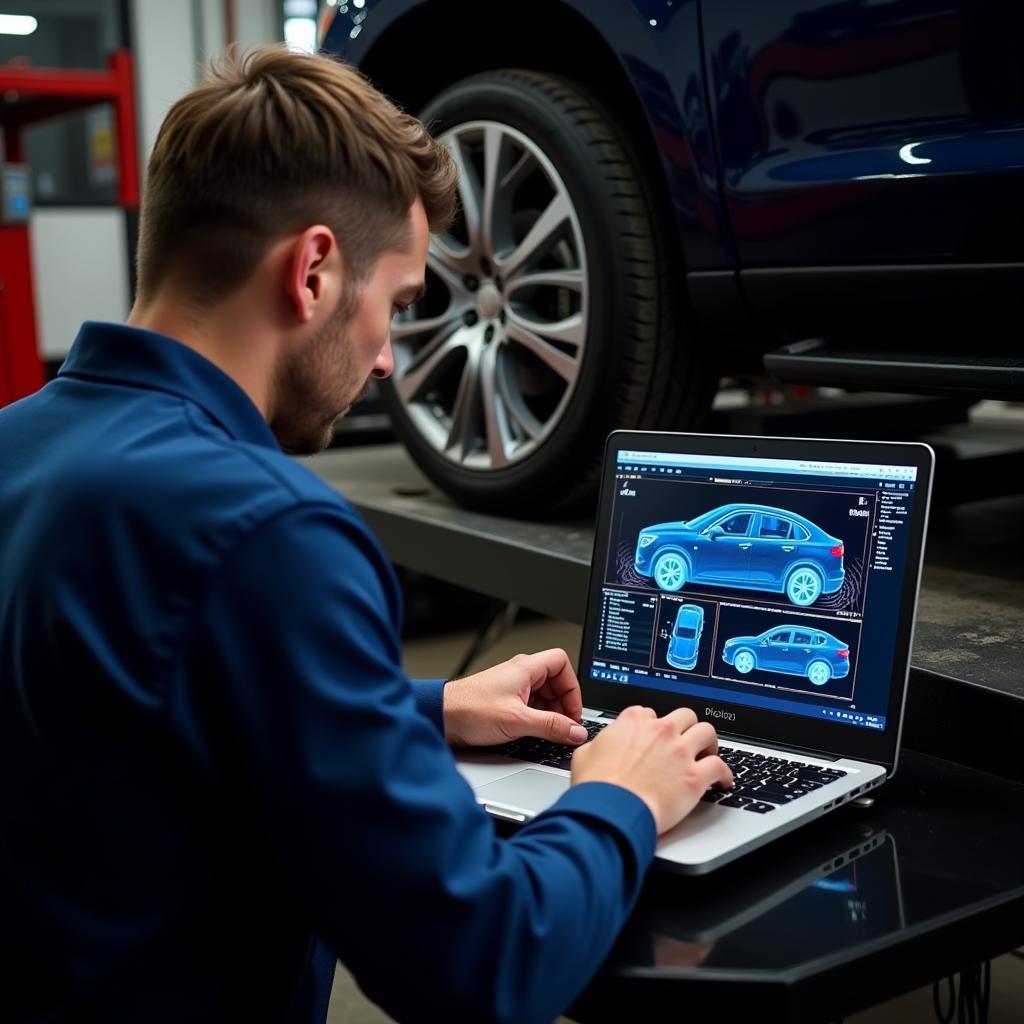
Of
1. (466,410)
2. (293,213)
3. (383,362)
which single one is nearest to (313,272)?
(293,213)

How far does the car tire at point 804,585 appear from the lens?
1253 millimetres

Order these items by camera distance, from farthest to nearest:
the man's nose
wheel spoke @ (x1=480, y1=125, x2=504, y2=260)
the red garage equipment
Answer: the red garage equipment
wheel spoke @ (x1=480, y1=125, x2=504, y2=260)
the man's nose

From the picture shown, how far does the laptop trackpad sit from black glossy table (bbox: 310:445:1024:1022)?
135 millimetres

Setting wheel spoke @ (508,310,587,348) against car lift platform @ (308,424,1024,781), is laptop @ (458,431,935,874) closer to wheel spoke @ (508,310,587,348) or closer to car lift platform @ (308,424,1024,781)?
car lift platform @ (308,424,1024,781)

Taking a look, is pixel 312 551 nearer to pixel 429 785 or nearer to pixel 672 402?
pixel 429 785

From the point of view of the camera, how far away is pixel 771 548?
1288 millimetres

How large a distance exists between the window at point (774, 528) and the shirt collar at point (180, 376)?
1.75 feet

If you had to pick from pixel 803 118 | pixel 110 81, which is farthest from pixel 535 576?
pixel 110 81

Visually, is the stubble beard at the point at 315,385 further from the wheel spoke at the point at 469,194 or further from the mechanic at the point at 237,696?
the wheel spoke at the point at 469,194

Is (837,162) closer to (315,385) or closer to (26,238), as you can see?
(315,385)

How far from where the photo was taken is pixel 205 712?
2.66 ft

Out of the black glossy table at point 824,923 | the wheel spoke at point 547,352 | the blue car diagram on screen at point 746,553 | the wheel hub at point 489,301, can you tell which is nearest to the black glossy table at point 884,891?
the black glossy table at point 824,923

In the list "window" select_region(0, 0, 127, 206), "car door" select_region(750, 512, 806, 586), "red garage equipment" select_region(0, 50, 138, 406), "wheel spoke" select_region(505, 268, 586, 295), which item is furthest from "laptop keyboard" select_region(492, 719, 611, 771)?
"window" select_region(0, 0, 127, 206)

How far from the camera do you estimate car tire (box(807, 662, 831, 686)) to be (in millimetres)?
1243
